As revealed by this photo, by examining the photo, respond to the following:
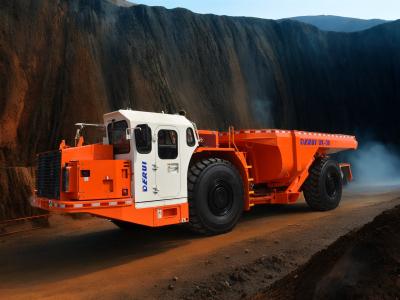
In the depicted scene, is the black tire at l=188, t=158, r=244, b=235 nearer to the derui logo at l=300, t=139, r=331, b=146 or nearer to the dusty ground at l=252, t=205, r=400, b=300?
the derui logo at l=300, t=139, r=331, b=146

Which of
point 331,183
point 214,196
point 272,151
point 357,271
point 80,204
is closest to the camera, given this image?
point 357,271

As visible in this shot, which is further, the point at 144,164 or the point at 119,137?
the point at 119,137

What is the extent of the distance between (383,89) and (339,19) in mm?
23890

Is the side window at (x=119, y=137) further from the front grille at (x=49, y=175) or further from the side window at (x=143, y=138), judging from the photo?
the front grille at (x=49, y=175)

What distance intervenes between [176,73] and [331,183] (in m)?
13.2

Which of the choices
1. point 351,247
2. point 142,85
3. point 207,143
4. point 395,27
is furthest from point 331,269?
point 395,27

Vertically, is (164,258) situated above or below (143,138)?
below

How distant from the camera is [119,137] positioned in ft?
23.4

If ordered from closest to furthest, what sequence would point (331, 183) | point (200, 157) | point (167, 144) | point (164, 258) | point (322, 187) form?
point (164, 258) → point (167, 144) → point (200, 157) → point (322, 187) → point (331, 183)

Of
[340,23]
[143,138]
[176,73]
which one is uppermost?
[340,23]

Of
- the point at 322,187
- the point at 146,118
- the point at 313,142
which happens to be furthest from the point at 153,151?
the point at 322,187

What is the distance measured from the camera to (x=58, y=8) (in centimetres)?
1519

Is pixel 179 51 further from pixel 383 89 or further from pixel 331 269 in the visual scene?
pixel 331 269

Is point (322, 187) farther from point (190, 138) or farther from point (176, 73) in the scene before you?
point (176, 73)
